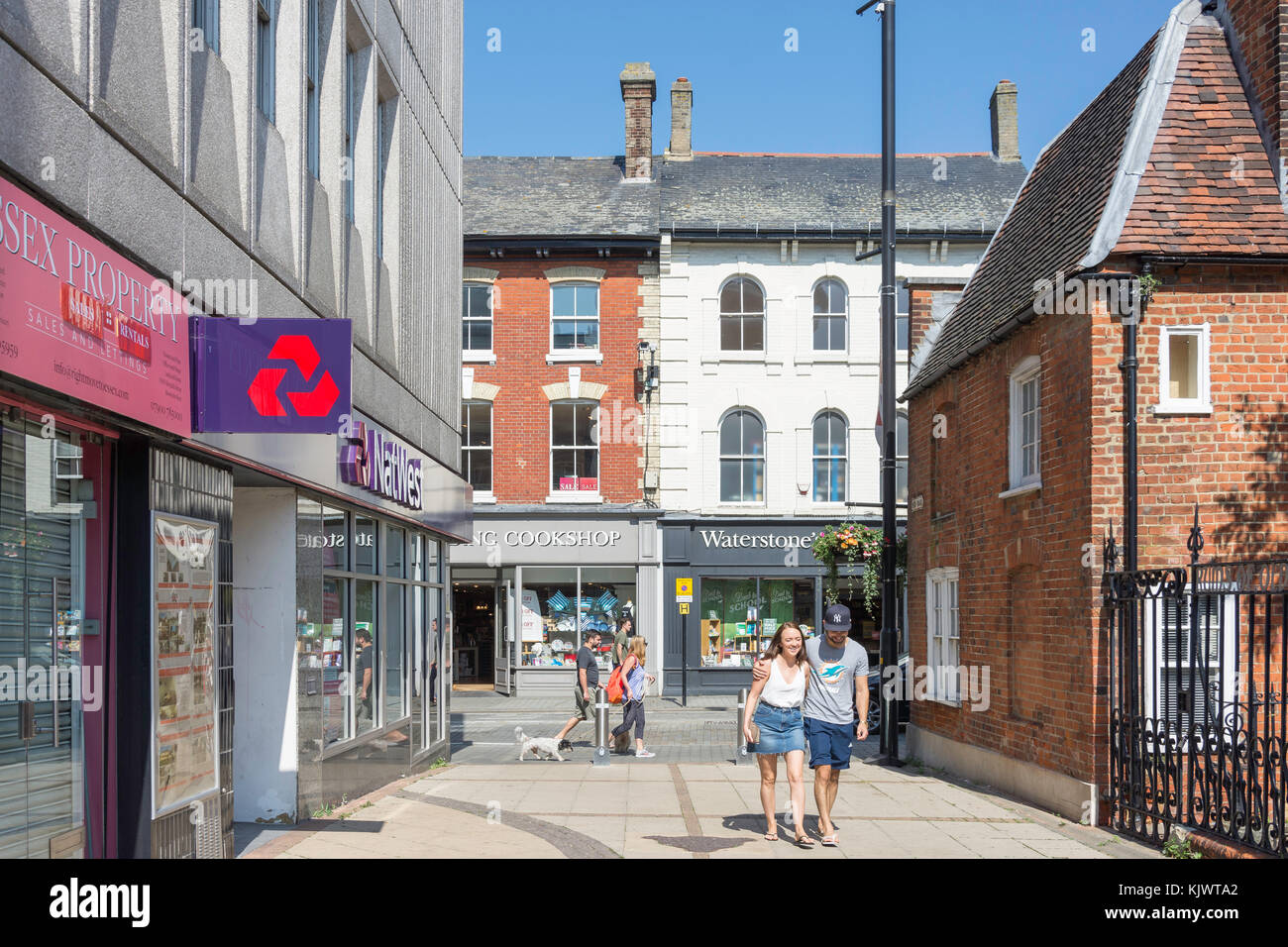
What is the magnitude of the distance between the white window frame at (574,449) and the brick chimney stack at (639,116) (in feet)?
21.6

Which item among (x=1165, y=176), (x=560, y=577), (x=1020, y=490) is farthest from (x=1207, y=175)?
(x=560, y=577)

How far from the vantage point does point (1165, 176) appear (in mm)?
12562

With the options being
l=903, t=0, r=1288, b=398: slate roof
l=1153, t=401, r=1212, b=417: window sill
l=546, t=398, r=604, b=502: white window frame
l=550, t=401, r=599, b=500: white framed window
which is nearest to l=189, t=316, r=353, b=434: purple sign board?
l=903, t=0, r=1288, b=398: slate roof

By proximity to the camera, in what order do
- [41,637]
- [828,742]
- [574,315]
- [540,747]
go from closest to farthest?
[41,637], [828,742], [540,747], [574,315]

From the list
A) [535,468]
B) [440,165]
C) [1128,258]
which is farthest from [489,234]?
[1128,258]

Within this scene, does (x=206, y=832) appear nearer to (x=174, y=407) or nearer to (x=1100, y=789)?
(x=174, y=407)

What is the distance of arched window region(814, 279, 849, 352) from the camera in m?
31.5

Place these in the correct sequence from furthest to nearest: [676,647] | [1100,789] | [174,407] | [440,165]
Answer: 1. [676,647]
2. [440,165]
3. [1100,789]
4. [174,407]

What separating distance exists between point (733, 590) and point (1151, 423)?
19.9 metres

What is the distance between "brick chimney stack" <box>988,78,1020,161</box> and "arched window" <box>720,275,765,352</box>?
878 cm

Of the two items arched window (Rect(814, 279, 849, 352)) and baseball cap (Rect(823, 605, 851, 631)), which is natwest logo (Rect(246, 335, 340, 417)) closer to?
baseball cap (Rect(823, 605, 851, 631))

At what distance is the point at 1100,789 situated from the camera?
37.5 ft

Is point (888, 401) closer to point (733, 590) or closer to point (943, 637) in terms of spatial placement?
point (943, 637)

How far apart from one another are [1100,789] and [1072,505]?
101 inches
